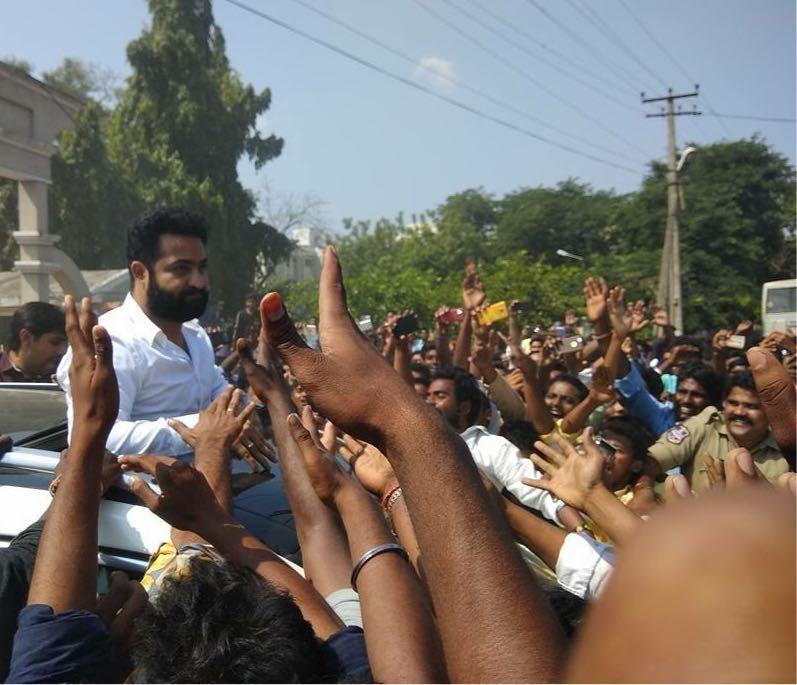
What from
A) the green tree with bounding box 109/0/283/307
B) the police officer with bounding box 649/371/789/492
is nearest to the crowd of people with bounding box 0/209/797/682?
the police officer with bounding box 649/371/789/492

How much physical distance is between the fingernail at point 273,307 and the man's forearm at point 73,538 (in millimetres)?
598

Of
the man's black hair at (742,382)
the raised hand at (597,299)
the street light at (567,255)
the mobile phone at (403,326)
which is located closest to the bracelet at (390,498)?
the man's black hair at (742,382)

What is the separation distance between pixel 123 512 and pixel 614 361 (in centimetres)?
360

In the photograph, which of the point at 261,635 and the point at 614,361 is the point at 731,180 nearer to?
the point at 614,361

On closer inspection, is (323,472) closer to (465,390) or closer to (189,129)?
(465,390)

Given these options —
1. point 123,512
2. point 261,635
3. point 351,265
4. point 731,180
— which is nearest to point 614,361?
point 123,512

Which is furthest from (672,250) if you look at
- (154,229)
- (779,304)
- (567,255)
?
(154,229)

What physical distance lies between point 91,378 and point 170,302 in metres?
1.46

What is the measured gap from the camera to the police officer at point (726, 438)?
4035 millimetres

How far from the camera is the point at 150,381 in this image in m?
3.02

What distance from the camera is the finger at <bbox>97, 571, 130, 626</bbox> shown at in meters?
1.88

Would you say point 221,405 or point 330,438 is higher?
point 221,405

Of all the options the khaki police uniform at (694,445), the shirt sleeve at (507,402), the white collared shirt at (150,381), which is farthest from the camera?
the shirt sleeve at (507,402)

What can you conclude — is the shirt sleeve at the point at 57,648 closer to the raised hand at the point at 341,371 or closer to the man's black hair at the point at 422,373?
the raised hand at the point at 341,371
